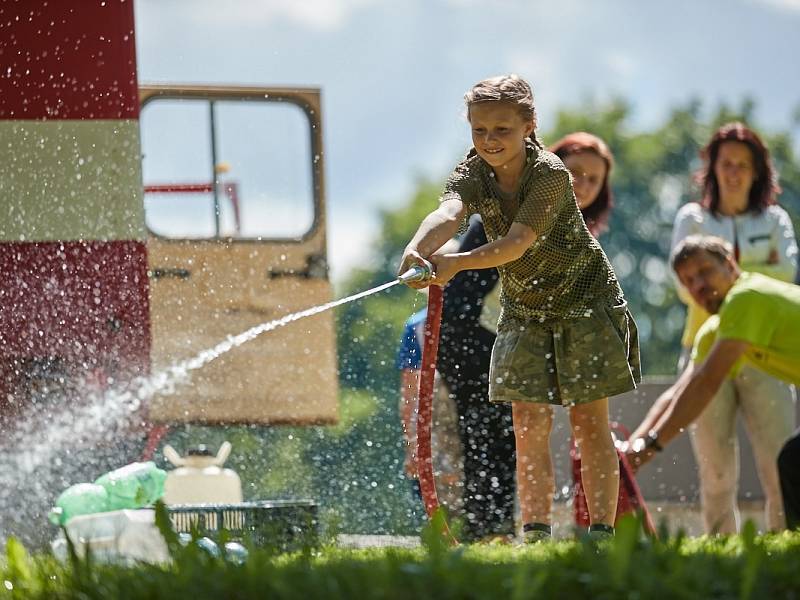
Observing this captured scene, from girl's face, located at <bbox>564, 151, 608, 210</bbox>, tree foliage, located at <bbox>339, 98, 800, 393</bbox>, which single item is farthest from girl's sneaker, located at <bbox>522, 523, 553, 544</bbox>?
tree foliage, located at <bbox>339, 98, 800, 393</bbox>

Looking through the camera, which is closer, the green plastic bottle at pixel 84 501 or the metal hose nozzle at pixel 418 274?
the metal hose nozzle at pixel 418 274

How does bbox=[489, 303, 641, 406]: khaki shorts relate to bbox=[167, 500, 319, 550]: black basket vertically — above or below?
above

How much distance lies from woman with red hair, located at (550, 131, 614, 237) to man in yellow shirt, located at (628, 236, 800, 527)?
468 millimetres

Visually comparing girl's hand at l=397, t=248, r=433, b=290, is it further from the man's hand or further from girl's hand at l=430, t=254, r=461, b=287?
the man's hand

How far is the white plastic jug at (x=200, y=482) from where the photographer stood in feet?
19.6

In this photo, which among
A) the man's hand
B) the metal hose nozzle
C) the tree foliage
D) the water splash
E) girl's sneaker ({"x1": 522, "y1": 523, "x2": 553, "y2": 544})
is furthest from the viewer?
the tree foliage

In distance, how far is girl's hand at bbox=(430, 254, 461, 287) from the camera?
4.06 m

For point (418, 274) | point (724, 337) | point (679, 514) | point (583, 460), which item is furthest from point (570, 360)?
point (679, 514)

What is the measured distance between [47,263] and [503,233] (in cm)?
233

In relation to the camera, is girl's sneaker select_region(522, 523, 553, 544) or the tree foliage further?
the tree foliage

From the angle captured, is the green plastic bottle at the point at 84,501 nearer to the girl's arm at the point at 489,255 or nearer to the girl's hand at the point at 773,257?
the girl's arm at the point at 489,255

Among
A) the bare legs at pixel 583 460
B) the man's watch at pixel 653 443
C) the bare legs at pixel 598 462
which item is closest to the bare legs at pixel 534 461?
the bare legs at pixel 583 460

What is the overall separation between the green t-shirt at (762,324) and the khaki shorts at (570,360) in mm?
1302

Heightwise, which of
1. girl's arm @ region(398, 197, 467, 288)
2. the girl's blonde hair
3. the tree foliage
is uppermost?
the girl's blonde hair
